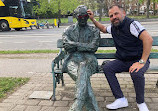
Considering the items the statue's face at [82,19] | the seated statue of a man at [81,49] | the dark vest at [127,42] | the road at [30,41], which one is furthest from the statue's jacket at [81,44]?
the road at [30,41]

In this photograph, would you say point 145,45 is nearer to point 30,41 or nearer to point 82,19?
point 82,19

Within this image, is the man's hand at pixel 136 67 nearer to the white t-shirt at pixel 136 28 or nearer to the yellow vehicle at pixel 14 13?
the white t-shirt at pixel 136 28

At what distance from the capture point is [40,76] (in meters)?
5.14

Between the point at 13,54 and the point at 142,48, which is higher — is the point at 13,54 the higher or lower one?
the lower one

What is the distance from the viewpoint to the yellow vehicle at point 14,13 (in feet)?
59.6

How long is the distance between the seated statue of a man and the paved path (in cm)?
67

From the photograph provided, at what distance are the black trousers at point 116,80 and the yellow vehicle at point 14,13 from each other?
17012mm

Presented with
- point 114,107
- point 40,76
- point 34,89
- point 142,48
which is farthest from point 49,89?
point 142,48

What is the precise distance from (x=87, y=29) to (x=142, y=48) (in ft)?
3.48

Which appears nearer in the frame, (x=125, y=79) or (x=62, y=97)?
(x=62, y=97)

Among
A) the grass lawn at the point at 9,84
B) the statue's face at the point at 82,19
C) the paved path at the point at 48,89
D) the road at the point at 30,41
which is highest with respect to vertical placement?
the statue's face at the point at 82,19

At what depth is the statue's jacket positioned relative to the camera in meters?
3.39

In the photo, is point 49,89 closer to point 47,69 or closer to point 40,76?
point 40,76

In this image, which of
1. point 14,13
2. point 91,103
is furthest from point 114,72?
point 14,13
